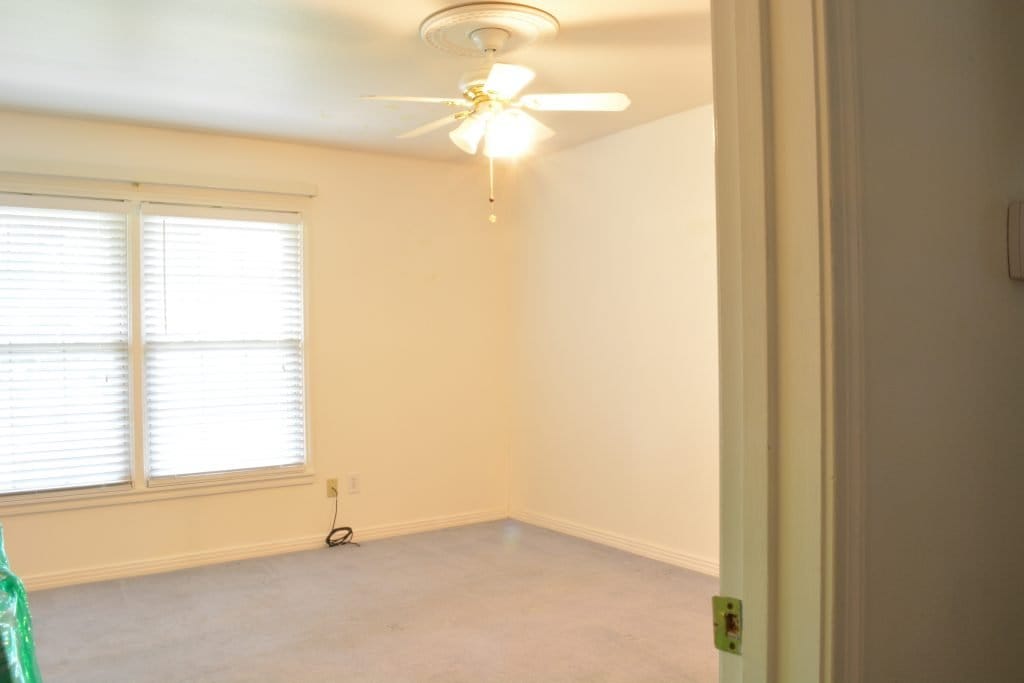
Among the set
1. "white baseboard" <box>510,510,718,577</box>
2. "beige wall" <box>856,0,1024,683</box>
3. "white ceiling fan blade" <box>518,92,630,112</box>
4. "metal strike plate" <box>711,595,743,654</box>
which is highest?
"white ceiling fan blade" <box>518,92,630,112</box>

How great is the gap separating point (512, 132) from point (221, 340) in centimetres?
228

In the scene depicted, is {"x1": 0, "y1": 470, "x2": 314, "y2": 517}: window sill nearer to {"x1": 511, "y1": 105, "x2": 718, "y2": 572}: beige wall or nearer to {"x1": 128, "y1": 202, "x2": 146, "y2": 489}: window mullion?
{"x1": 128, "y1": 202, "x2": 146, "y2": 489}: window mullion

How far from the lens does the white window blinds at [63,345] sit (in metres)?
4.22

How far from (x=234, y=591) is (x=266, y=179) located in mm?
2307

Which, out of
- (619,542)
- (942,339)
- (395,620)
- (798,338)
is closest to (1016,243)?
(942,339)

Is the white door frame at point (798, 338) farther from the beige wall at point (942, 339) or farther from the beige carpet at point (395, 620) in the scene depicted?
the beige carpet at point (395, 620)

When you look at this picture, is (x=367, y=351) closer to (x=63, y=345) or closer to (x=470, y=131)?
(x=63, y=345)

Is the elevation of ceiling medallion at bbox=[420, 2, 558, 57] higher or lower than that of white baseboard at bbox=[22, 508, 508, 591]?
higher

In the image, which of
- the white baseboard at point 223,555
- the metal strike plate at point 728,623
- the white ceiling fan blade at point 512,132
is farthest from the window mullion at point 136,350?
the metal strike plate at point 728,623

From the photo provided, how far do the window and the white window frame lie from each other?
0.01 m

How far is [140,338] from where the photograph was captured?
4.54m

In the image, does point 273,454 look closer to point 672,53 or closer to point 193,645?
point 193,645

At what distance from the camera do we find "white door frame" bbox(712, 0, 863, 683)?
902 mm

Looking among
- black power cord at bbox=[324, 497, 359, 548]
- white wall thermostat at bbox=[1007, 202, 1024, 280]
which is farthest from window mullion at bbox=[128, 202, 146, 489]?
white wall thermostat at bbox=[1007, 202, 1024, 280]
